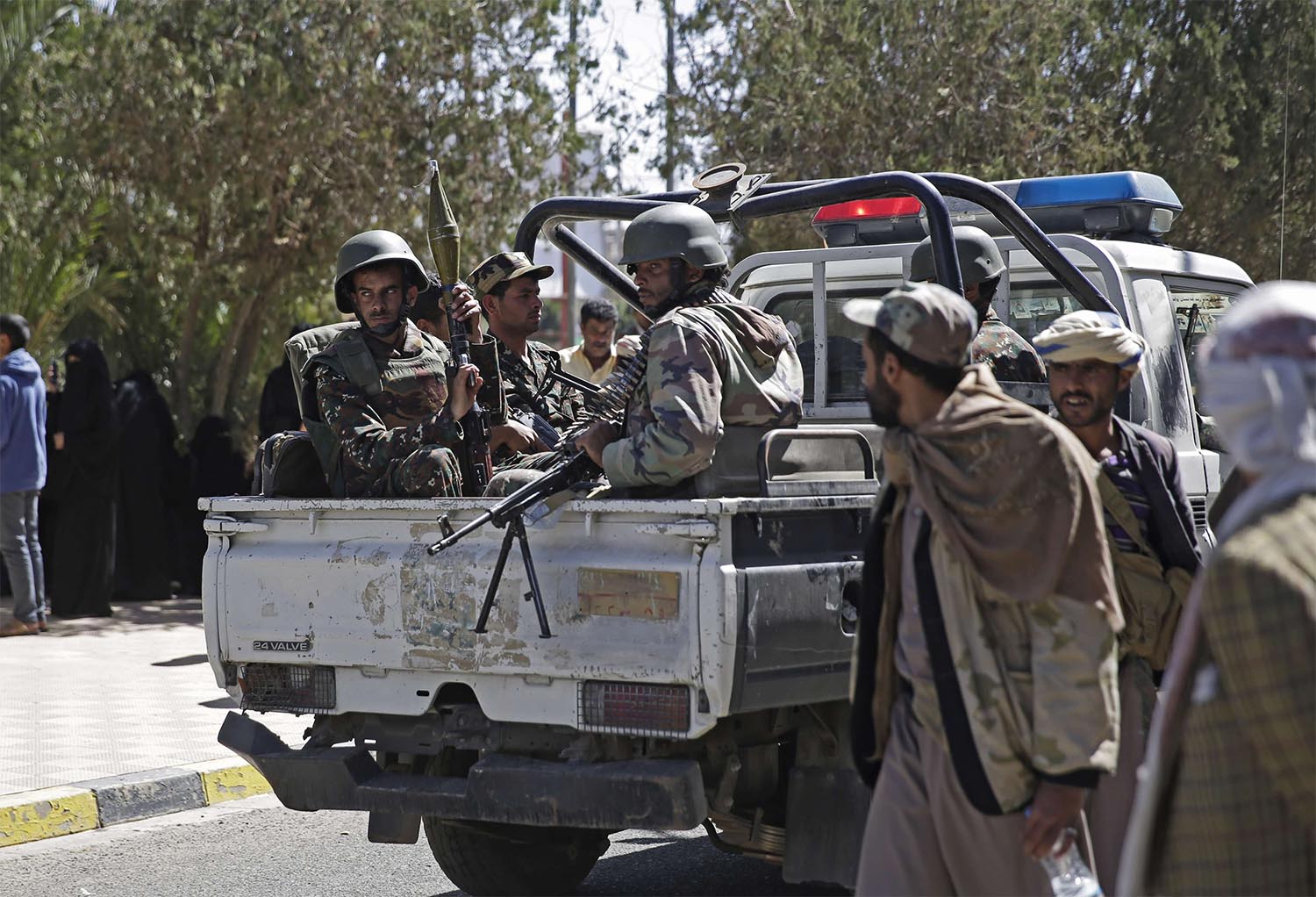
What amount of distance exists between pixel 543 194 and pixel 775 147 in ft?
6.58

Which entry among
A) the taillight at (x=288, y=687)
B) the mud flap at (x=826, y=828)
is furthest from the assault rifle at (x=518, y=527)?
the mud flap at (x=826, y=828)

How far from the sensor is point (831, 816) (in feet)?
15.2

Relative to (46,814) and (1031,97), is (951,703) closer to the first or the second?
(46,814)

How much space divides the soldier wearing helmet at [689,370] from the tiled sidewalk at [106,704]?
8.21 feet

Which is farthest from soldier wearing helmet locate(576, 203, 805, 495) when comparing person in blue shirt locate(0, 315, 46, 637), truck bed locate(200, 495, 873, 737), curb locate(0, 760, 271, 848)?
person in blue shirt locate(0, 315, 46, 637)

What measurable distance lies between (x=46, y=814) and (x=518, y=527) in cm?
303

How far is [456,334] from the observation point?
5293 millimetres

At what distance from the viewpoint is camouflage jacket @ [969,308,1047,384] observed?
590 cm

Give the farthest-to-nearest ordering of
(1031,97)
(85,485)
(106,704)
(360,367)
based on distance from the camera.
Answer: (1031,97) → (85,485) → (106,704) → (360,367)

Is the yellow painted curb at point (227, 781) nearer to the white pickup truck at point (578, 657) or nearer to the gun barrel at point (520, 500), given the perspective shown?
the white pickup truck at point (578, 657)

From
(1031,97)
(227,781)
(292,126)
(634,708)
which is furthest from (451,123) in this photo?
(634,708)

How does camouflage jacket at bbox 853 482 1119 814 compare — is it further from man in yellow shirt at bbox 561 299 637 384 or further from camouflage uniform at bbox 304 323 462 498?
man in yellow shirt at bbox 561 299 637 384

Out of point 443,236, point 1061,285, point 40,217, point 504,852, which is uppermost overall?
point 40,217

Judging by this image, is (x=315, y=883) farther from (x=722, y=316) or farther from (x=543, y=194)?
(x=543, y=194)
